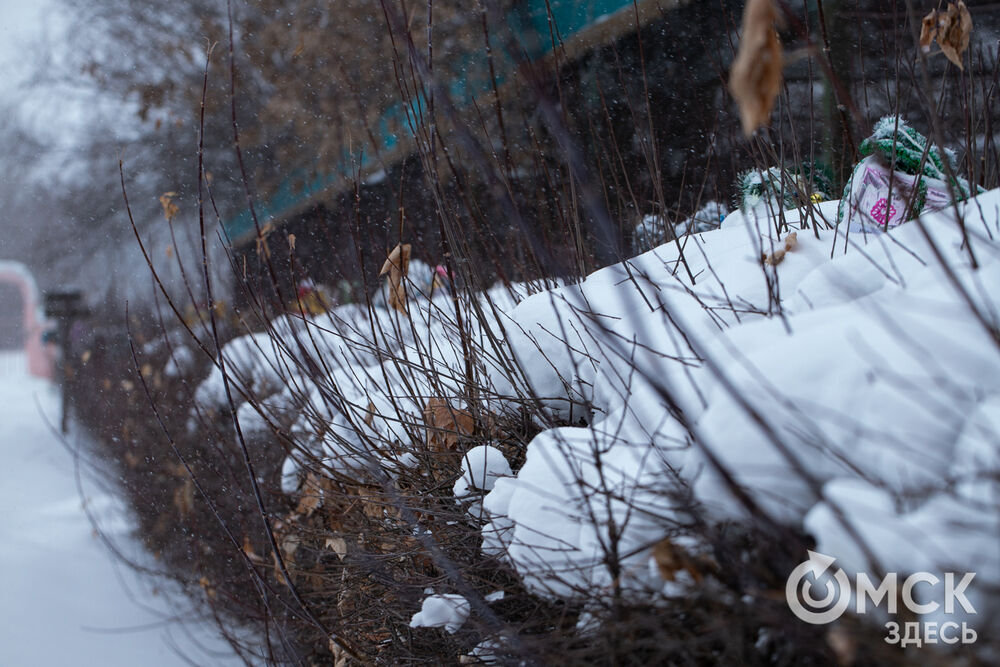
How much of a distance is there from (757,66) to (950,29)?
0.91m

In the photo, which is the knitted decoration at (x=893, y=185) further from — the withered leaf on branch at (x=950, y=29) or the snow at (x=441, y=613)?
the snow at (x=441, y=613)

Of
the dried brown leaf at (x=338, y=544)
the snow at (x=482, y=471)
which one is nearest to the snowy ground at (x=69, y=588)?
the dried brown leaf at (x=338, y=544)

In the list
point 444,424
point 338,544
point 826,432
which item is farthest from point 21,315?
point 826,432

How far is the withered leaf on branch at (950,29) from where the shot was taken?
1231 mm

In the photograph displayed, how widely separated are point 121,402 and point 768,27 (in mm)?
5351

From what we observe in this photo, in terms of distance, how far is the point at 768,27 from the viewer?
0.64m

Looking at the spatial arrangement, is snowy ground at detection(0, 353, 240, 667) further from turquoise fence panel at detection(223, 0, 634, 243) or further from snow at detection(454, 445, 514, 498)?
turquoise fence panel at detection(223, 0, 634, 243)

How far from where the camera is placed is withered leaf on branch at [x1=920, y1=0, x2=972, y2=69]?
123cm

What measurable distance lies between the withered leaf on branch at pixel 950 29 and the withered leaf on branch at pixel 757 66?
2.62 ft

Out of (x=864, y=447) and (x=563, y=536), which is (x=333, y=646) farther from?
(x=864, y=447)

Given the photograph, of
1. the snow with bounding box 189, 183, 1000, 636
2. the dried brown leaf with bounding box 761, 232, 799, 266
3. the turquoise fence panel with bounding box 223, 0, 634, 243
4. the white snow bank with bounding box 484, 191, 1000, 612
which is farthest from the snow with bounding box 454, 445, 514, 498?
the turquoise fence panel with bounding box 223, 0, 634, 243

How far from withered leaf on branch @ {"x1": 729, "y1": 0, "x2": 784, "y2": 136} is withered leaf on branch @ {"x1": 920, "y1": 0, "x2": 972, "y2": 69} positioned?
0.80 meters

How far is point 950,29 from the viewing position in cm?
126

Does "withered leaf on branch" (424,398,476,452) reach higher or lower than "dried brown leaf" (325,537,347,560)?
higher
